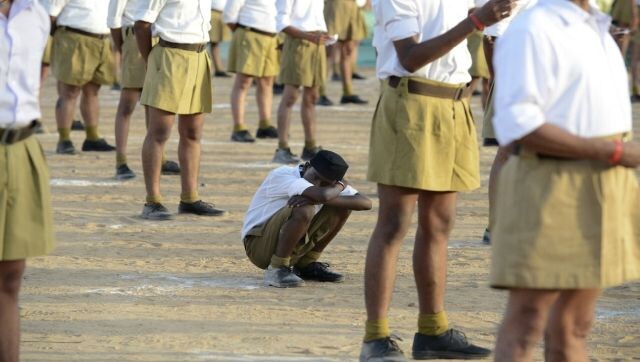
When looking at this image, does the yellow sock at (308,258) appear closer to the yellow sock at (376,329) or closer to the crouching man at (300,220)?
the crouching man at (300,220)

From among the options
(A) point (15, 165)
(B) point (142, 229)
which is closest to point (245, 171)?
(B) point (142, 229)

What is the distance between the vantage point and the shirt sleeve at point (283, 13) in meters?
13.2

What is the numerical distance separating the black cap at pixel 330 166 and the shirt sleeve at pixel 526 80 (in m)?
3.57

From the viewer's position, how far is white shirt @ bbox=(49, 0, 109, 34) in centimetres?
1335

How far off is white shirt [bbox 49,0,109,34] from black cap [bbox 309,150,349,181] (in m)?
5.42

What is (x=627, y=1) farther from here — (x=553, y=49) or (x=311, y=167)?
(x=553, y=49)

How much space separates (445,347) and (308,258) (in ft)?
6.56

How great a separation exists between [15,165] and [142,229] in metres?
4.69

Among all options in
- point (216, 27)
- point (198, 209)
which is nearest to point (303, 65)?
point (198, 209)

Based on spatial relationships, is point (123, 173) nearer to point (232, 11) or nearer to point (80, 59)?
point (80, 59)

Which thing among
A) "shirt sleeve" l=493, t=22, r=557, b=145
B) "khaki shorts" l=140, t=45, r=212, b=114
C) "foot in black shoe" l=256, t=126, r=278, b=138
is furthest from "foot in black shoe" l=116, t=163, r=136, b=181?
"shirt sleeve" l=493, t=22, r=557, b=145

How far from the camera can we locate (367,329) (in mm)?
6457

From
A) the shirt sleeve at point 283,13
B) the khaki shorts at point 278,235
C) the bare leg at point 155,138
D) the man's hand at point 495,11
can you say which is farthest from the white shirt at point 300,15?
the man's hand at point 495,11

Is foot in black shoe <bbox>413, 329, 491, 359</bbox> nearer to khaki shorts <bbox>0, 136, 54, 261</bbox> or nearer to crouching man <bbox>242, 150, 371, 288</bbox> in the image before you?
crouching man <bbox>242, 150, 371, 288</bbox>
